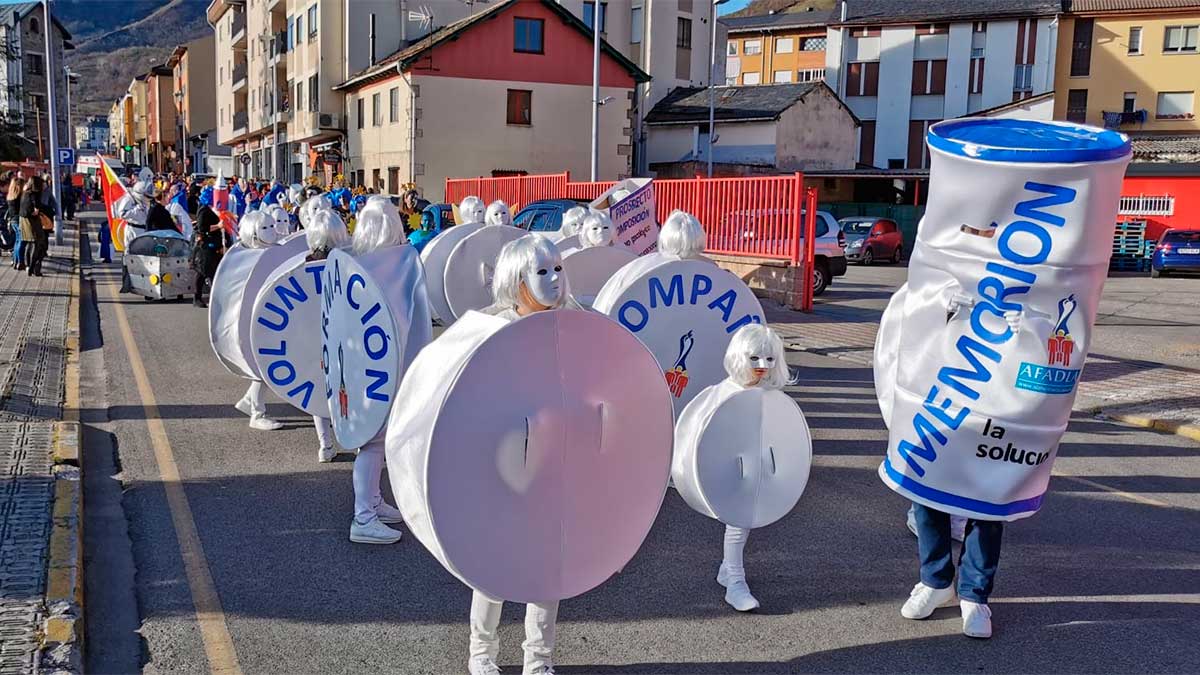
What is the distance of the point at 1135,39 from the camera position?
50.5 metres

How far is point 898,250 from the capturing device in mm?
33281

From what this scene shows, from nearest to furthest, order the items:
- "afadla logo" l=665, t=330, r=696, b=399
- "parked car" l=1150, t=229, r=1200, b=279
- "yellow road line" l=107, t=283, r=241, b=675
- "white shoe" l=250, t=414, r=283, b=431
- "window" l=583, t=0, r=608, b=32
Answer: "yellow road line" l=107, t=283, r=241, b=675 → "afadla logo" l=665, t=330, r=696, b=399 → "white shoe" l=250, t=414, r=283, b=431 → "parked car" l=1150, t=229, r=1200, b=279 → "window" l=583, t=0, r=608, b=32

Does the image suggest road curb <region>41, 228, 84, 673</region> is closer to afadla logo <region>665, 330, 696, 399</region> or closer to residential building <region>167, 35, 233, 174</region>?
afadla logo <region>665, 330, 696, 399</region>

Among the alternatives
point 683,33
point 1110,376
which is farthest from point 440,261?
point 683,33

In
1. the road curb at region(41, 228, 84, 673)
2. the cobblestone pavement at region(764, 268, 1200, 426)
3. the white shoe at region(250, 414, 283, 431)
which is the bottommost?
the white shoe at region(250, 414, 283, 431)

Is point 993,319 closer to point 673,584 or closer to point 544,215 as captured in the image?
point 673,584

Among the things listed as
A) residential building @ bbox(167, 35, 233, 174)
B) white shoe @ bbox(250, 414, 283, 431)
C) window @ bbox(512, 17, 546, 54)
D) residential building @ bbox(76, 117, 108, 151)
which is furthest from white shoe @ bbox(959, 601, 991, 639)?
residential building @ bbox(76, 117, 108, 151)

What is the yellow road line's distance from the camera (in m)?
4.51

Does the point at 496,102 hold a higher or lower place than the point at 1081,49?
lower

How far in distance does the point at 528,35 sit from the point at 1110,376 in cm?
3182

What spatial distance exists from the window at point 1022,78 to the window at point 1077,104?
8.54 feet

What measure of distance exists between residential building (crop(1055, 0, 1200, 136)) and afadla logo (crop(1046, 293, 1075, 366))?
50745 millimetres

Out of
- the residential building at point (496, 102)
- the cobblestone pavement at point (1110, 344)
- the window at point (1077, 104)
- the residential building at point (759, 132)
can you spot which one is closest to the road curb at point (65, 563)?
the cobblestone pavement at point (1110, 344)

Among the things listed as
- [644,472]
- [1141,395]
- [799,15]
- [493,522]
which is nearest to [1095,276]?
[644,472]
